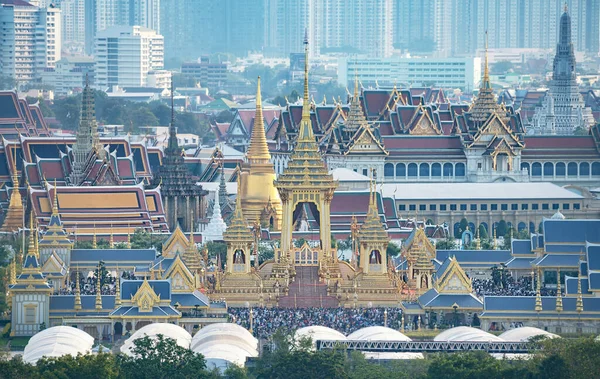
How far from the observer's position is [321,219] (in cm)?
6378

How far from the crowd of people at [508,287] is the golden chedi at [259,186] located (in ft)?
40.9

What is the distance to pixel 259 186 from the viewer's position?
79188 mm

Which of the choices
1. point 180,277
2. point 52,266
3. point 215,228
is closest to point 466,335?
point 180,277

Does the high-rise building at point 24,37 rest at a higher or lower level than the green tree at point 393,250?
higher

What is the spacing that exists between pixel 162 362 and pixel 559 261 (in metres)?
16.7

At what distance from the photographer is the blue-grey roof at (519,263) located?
214ft

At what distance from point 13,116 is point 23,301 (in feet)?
156

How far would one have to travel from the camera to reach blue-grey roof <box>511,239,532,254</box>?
66.1 metres

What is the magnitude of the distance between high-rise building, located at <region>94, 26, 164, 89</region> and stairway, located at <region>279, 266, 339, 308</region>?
12412cm

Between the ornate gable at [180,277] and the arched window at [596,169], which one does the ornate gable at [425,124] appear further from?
the ornate gable at [180,277]

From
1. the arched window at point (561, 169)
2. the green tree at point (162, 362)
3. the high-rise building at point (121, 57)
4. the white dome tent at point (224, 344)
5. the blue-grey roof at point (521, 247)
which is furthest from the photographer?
the high-rise building at point (121, 57)

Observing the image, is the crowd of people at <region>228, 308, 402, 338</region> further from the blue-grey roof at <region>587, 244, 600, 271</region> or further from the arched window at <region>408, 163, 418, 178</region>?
the arched window at <region>408, 163, 418, 178</region>

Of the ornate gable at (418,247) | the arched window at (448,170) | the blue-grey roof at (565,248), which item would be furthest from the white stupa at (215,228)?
the arched window at (448,170)

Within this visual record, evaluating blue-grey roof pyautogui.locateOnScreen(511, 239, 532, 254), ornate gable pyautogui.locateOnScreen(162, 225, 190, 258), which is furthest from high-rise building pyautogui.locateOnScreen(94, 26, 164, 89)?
blue-grey roof pyautogui.locateOnScreen(511, 239, 532, 254)
